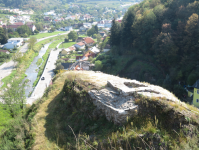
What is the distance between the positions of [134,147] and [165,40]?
21.6 metres

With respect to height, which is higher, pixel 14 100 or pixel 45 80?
pixel 14 100

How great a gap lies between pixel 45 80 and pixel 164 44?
83.8 feet

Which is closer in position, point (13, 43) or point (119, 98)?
point (119, 98)

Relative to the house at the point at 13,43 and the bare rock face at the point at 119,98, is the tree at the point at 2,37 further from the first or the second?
the bare rock face at the point at 119,98

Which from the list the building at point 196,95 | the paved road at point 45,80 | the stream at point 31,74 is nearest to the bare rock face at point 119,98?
the building at point 196,95

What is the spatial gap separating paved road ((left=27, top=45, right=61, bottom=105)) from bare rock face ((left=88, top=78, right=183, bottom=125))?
13382mm

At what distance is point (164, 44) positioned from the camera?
2472 cm

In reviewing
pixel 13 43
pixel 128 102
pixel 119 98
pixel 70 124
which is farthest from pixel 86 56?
pixel 128 102

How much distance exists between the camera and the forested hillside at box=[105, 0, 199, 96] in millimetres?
22750

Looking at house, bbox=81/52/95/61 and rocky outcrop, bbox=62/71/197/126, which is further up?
rocky outcrop, bbox=62/71/197/126

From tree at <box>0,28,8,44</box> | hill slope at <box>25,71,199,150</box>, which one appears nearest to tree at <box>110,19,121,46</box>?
hill slope at <box>25,71,199,150</box>

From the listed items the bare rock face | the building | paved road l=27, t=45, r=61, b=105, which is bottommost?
paved road l=27, t=45, r=61, b=105

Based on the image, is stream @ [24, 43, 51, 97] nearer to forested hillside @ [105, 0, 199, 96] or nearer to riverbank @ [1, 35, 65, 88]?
riverbank @ [1, 35, 65, 88]

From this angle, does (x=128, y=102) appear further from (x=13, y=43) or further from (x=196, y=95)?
(x=13, y=43)
